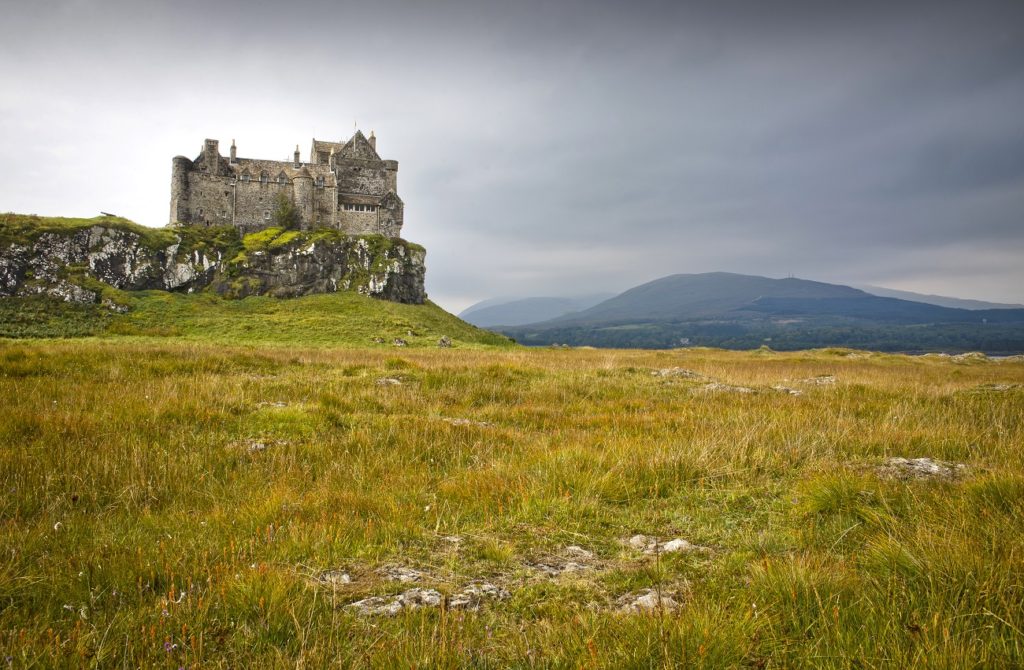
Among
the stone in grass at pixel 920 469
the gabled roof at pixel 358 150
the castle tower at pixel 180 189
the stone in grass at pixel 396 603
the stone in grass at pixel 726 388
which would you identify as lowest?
the stone in grass at pixel 396 603

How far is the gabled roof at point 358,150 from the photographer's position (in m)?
69.9

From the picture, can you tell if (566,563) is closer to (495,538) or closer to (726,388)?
(495,538)

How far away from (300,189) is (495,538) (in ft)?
242

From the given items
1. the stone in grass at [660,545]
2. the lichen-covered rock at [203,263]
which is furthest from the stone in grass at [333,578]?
the lichen-covered rock at [203,263]

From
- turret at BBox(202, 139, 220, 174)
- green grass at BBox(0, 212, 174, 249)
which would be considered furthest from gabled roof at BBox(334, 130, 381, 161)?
green grass at BBox(0, 212, 174, 249)

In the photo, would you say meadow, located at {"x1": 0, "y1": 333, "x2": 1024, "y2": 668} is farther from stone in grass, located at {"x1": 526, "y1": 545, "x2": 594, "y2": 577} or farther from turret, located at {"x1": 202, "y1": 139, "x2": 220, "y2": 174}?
turret, located at {"x1": 202, "y1": 139, "x2": 220, "y2": 174}

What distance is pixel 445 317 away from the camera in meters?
65.6

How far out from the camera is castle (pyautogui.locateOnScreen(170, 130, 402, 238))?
64812 millimetres

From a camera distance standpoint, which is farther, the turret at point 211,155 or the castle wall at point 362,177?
the castle wall at point 362,177

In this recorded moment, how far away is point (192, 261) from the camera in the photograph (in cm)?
5797

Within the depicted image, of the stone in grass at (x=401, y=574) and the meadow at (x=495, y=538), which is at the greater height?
the meadow at (x=495, y=538)

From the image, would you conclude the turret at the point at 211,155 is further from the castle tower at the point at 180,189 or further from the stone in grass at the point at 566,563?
the stone in grass at the point at 566,563

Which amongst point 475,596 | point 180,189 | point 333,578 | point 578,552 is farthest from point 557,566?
point 180,189

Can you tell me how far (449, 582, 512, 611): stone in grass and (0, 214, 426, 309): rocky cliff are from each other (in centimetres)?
5747
